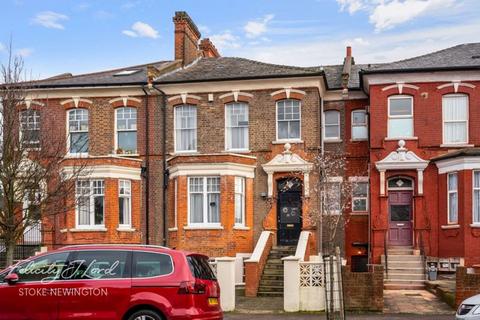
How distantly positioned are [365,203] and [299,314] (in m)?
11.0

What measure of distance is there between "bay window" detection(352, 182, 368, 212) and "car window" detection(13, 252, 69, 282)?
17948 millimetres

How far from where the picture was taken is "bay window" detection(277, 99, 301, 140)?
27703 millimetres

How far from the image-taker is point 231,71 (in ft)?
94.7

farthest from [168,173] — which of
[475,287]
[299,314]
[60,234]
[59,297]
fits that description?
[59,297]

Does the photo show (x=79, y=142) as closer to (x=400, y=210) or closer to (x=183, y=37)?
(x=183, y=37)

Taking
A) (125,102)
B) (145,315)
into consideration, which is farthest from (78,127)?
(145,315)

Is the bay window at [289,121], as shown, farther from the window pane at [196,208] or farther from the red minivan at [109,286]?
the red minivan at [109,286]

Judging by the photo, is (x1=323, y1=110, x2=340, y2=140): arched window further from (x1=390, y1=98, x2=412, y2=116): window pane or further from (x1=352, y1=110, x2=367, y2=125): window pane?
(x1=390, y1=98, x2=412, y2=116): window pane

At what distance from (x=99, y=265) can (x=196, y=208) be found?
13869 millimetres

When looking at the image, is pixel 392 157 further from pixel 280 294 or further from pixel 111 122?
pixel 111 122

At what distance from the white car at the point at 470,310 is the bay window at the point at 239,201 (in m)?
14.0

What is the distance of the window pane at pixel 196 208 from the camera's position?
87.7 feet

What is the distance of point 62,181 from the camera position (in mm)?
19906

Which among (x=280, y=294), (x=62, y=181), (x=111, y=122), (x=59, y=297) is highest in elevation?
(x=111, y=122)
